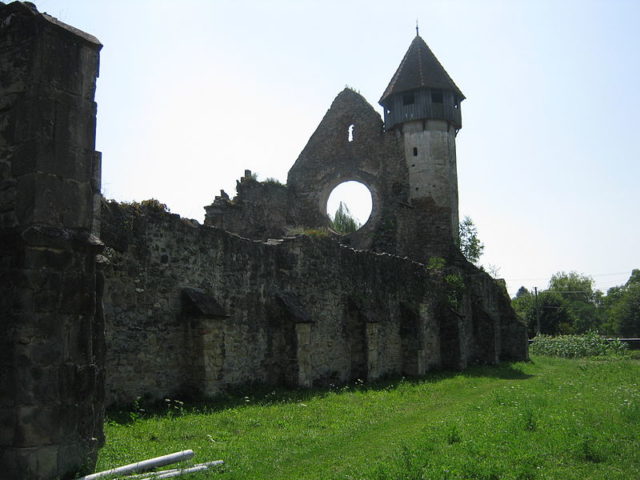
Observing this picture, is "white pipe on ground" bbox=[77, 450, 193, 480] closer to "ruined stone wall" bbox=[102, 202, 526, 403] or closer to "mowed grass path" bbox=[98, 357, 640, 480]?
"mowed grass path" bbox=[98, 357, 640, 480]

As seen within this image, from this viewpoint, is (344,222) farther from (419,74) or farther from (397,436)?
(397,436)

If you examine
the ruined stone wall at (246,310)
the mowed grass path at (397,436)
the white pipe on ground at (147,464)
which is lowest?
the mowed grass path at (397,436)

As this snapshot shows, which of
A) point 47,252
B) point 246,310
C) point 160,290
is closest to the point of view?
point 47,252

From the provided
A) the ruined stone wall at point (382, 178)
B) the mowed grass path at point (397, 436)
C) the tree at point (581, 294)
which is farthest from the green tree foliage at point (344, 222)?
the tree at point (581, 294)

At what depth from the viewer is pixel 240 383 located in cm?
1395

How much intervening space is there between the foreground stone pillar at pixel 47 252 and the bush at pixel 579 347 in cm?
3519

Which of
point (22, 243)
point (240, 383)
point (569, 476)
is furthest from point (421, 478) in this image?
point (240, 383)

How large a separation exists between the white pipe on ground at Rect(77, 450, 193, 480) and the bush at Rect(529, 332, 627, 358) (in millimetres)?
33912

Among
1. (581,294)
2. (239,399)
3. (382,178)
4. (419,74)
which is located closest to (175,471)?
(239,399)

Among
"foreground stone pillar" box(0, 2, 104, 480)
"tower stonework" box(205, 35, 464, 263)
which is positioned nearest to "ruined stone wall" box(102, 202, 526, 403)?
"foreground stone pillar" box(0, 2, 104, 480)

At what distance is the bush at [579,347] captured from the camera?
123 ft

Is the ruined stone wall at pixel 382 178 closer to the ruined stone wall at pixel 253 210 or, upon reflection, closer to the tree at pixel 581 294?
the ruined stone wall at pixel 253 210

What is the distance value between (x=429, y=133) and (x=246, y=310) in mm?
20604

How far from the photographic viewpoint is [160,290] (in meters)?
12.1
